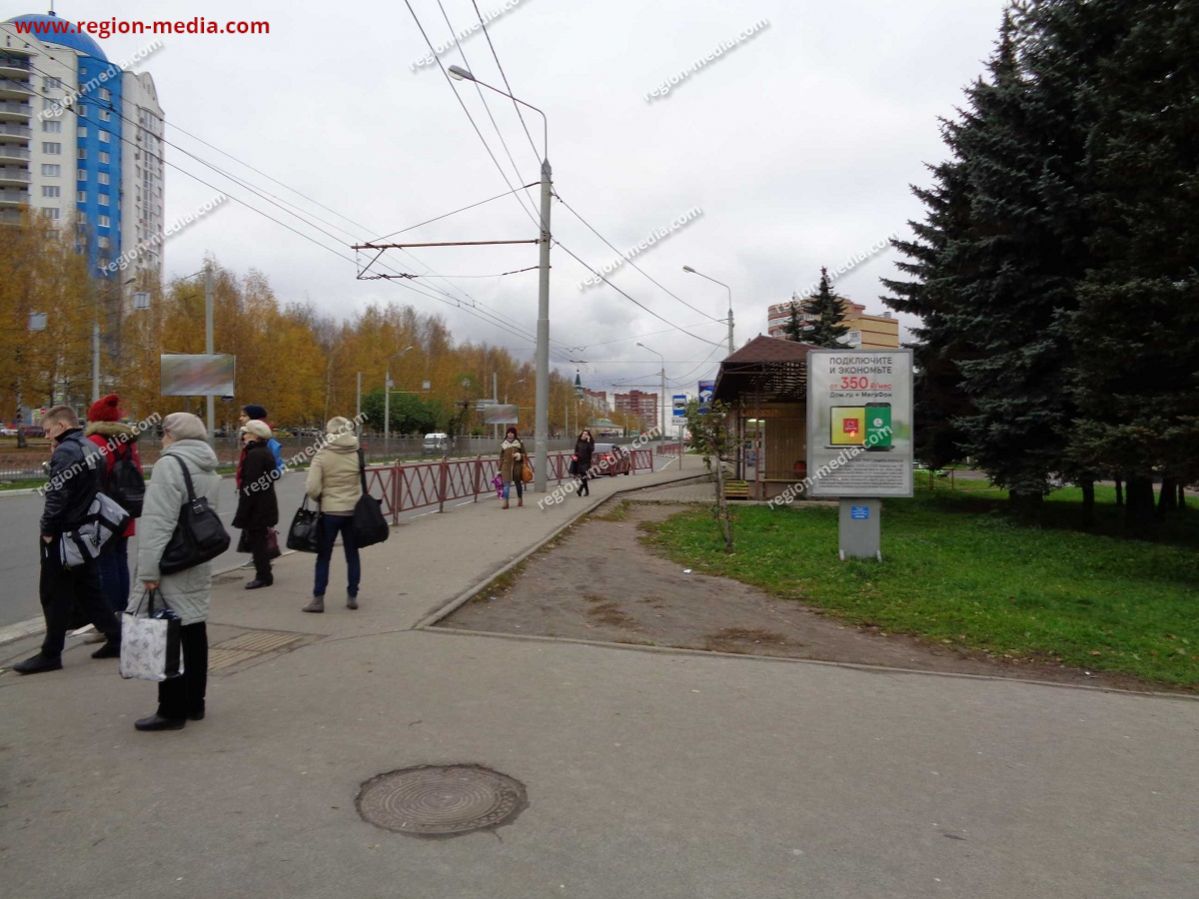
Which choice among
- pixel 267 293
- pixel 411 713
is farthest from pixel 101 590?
pixel 267 293

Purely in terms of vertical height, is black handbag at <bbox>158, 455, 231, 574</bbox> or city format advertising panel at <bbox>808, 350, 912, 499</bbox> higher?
city format advertising panel at <bbox>808, 350, 912, 499</bbox>

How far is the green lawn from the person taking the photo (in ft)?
23.9

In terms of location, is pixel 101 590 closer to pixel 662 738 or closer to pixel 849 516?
pixel 662 738

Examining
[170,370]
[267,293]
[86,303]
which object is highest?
[267,293]

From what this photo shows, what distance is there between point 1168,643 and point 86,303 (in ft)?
126

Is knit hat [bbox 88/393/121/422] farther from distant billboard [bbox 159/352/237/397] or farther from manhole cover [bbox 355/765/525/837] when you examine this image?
distant billboard [bbox 159/352/237/397]

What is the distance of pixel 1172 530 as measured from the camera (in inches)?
724

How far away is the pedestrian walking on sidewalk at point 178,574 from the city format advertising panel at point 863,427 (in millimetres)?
8580

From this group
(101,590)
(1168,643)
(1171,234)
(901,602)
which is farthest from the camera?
(1171,234)

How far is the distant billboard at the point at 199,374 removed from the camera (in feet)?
106

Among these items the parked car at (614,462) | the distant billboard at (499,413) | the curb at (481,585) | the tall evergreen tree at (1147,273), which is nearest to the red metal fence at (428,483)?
the curb at (481,585)

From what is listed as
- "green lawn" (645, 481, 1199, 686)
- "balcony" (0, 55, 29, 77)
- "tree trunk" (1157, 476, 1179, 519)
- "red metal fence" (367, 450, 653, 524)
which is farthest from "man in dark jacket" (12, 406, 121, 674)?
"tree trunk" (1157, 476, 1179, 519)

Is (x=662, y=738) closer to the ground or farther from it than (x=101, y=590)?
closer to the ground

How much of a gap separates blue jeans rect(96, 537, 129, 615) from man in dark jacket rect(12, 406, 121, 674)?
284mm
